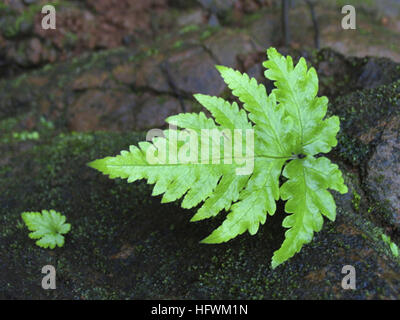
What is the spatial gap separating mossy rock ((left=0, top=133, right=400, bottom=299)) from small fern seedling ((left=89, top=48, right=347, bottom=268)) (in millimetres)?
208

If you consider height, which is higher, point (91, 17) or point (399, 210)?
point (91, 17)

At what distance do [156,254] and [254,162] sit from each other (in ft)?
2.95

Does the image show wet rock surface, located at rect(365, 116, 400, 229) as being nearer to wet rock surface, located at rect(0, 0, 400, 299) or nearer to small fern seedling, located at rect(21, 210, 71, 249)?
wet rock surface, located at rect(0, 0, 400, 299)

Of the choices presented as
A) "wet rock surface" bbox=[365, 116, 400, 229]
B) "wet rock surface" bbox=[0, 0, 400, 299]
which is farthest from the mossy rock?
"wet rock surface" bbox=[365, 116, 400, 229]

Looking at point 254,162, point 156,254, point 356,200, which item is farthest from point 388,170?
point 156,254

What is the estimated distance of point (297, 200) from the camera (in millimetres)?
1945

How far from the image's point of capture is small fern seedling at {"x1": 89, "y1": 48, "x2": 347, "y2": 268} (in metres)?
1.92

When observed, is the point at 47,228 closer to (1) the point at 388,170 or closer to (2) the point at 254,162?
(2) the point at 254,162

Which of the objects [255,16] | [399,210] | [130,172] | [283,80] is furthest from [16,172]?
[255,16]

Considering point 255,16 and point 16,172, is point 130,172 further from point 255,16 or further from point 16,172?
point 255,16

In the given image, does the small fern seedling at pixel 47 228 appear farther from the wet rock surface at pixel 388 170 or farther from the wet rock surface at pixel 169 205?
the wet rock surface at pixel 388 170

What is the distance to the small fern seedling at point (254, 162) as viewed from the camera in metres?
1.92

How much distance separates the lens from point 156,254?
2402mm

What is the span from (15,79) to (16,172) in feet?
10.3
